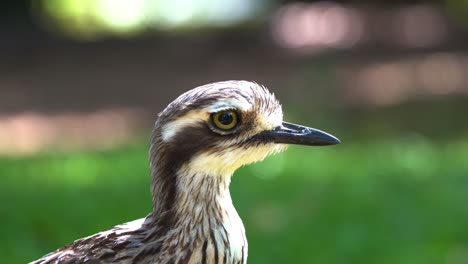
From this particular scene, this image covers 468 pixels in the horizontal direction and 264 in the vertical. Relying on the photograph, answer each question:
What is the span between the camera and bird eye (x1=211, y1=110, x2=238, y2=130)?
11.3 ft

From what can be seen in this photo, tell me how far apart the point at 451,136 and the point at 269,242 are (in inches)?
218

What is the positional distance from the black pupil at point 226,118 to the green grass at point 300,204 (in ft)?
8.95

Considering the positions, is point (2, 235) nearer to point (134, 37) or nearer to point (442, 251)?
point (442, 251)

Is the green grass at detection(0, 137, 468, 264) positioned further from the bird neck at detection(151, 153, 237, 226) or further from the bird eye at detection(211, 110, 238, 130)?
the bird eye at detection(211, 110, 238, 130)

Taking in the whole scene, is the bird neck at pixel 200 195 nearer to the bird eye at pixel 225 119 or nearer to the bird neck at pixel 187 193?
the bird neck at pixel 187 193

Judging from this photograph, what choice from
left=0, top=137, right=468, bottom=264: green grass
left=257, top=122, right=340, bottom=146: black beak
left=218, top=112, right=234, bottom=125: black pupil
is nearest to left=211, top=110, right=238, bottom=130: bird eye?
left=218, top=112, right=234, bottom=125: black pupil

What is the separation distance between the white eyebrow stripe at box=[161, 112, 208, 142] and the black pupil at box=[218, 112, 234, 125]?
0.19 feet

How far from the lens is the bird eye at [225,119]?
345 centimetres

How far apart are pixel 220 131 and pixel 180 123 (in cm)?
15

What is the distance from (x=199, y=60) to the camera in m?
16.2

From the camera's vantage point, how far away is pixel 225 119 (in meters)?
3.48

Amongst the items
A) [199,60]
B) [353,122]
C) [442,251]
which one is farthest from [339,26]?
[442,251]

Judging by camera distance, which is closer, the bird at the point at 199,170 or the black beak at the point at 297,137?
the bird at the point at 199,170

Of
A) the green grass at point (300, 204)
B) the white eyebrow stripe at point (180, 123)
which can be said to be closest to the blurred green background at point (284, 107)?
the green grass at point (300, 204)
